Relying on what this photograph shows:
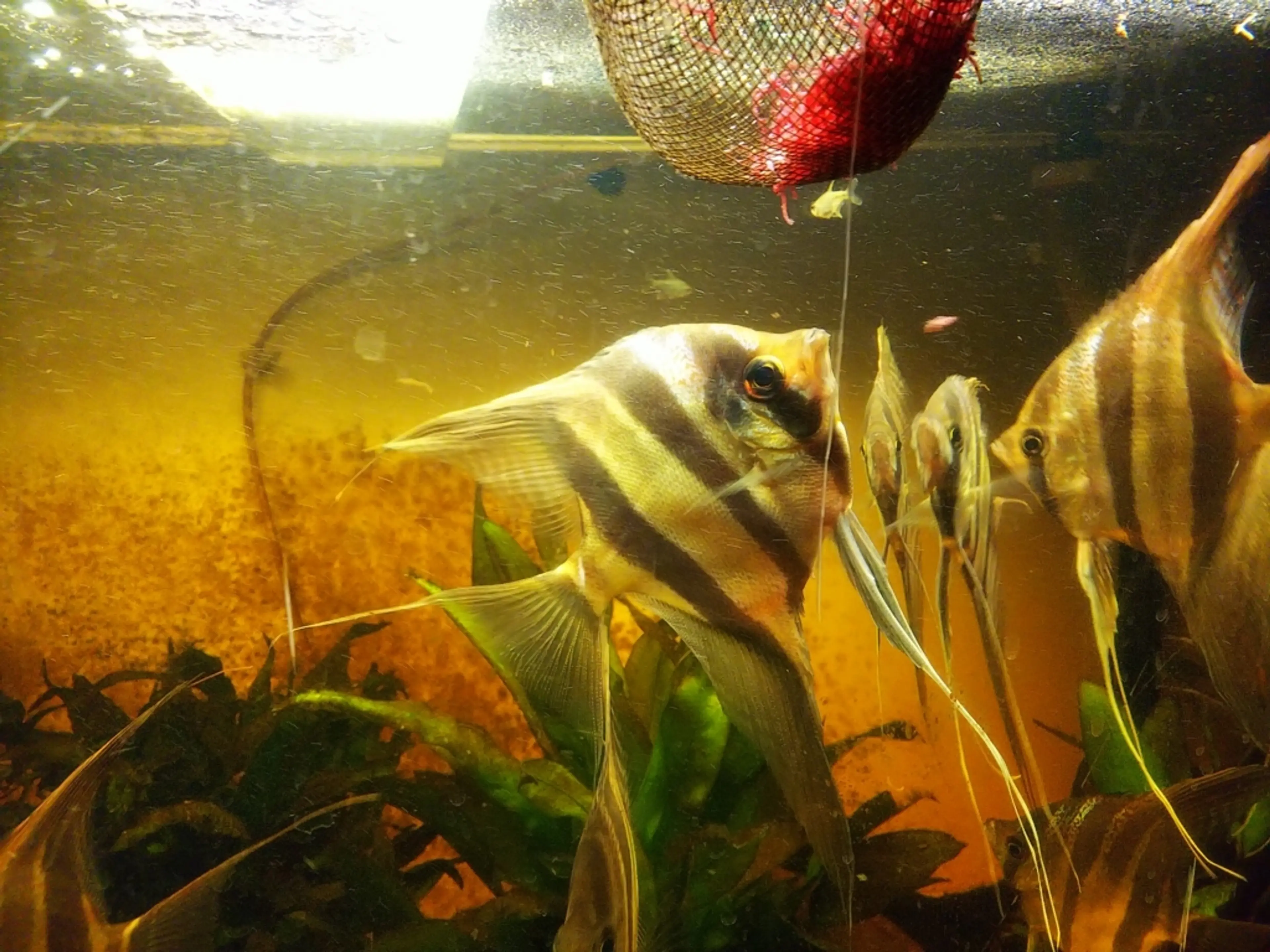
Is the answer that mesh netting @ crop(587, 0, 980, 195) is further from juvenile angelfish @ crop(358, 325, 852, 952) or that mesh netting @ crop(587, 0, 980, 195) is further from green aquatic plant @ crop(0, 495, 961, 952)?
green aquatic plant @ crop(0, 495, 961, 952)

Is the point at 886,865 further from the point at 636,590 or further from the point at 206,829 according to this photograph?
the point at 206,829

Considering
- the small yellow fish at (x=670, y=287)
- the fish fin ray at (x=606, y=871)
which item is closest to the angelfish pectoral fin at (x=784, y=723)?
the fish fin ray at (x=606, y=871)

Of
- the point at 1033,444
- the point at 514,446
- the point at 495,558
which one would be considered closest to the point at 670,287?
the point at 495,558

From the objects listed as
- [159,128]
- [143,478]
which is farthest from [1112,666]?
[159,128]

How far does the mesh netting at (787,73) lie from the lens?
2.50 ft

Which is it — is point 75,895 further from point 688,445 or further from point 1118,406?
point 1118,406

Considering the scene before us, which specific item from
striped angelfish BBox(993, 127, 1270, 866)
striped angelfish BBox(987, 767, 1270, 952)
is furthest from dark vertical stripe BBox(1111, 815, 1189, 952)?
striped angelfish BBox(993, 127, 1270, 866)

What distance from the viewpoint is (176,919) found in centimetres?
101

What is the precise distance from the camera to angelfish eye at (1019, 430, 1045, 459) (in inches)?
36.4

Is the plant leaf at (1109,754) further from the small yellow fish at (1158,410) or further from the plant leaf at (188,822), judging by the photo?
the plant leaf at (188,822)

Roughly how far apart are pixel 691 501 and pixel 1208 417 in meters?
0.70

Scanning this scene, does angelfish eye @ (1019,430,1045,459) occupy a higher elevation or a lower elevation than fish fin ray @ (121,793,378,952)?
higher

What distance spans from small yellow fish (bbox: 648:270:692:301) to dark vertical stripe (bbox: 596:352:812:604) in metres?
0.96

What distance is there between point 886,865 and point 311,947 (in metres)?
0.91
